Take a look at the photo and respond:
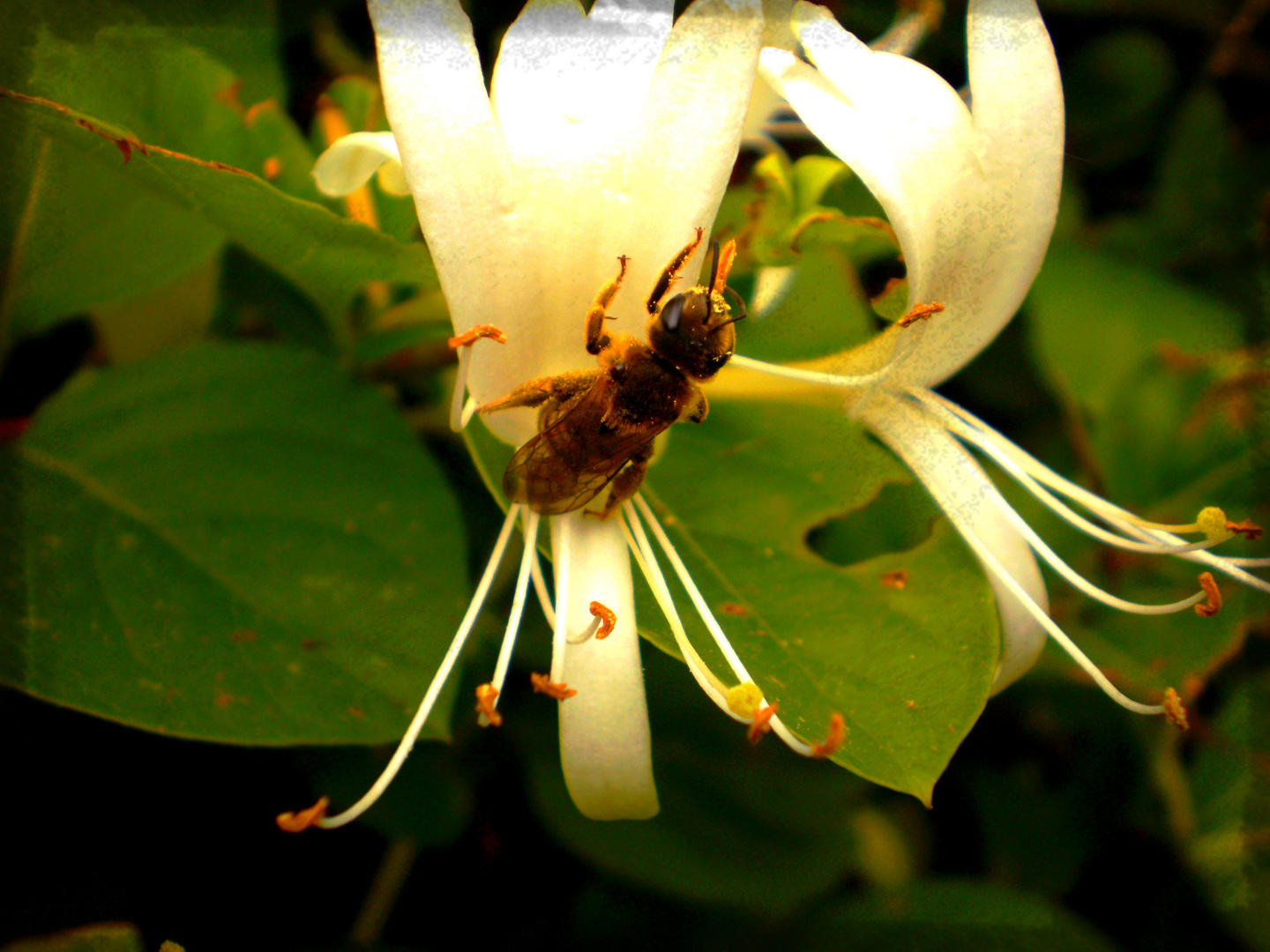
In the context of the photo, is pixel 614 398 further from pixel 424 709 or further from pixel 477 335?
pixel 424 709

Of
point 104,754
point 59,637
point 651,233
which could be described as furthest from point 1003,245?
point 104,754

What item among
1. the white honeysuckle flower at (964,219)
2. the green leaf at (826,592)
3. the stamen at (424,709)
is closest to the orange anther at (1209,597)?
the white honeysuckle flower at (964,219)

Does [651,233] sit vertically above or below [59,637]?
above

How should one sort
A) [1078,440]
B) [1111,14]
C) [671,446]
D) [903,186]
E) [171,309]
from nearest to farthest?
[903,186]
[671,446]
[171,309]
[1078,440]
[1111,14]

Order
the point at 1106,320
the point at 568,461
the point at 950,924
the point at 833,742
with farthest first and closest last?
1. the point at 1106,320
2. the point at 950,924
3. the point at 568,461
4. the point at 833,742

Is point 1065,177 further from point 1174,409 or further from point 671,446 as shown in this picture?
point 671,446

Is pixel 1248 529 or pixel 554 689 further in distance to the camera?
pixel 1248 529

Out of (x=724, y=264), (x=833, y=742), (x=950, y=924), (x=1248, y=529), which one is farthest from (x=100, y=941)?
(x=950, y=924)
